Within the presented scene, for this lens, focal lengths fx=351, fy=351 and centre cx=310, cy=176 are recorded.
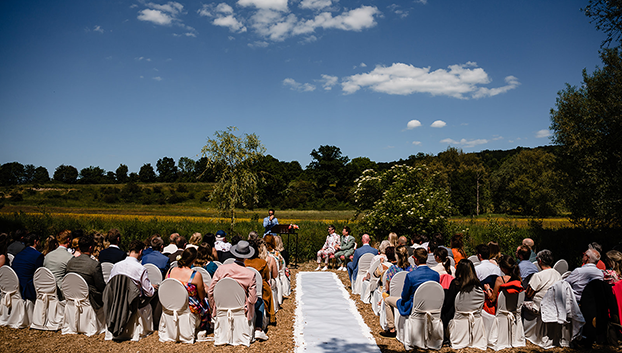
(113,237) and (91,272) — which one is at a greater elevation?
(113,237)

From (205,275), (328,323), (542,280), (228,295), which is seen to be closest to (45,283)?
(205,275)

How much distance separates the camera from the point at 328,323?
646 cm

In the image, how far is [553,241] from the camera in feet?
45.8

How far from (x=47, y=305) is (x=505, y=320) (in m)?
7.37

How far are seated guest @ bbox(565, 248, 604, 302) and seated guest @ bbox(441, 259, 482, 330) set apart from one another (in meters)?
1.77

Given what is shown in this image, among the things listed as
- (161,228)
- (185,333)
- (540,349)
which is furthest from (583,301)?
(161,228)

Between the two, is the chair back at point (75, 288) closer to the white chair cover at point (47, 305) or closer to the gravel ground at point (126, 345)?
the white chair cover at point (47, 305)

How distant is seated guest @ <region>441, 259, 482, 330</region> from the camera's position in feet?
16.5

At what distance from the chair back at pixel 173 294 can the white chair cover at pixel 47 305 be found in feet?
6.56

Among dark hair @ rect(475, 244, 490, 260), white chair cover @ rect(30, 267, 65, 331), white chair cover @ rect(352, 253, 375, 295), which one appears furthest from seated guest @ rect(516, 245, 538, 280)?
white chair cover @ rect(30, 267, 65, 331)

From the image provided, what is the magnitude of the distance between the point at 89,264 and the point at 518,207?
209ft

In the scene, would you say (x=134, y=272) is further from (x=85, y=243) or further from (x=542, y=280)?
(x=542, y=280)

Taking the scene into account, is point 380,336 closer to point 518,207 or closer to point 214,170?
point 214,170

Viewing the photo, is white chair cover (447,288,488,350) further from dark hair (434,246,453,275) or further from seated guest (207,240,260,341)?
seated guest (207,240,260,341)
